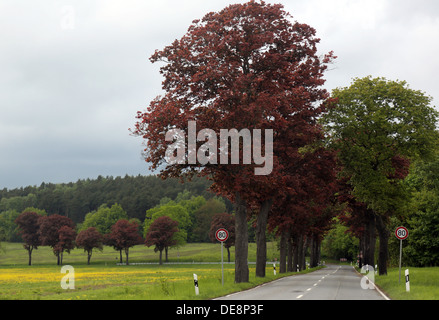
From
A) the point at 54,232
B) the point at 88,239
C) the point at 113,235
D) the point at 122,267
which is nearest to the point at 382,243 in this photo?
the point at 122,267

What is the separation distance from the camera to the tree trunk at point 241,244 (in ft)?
96.8

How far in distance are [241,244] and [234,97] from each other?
28.7 feet

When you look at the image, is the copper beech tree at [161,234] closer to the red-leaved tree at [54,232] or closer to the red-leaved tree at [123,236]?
the red-leaved tree at [123,236]

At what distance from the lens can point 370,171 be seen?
32250 mm

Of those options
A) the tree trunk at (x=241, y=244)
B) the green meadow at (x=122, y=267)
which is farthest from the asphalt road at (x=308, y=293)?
the tree trunk at (x=241, y=244)

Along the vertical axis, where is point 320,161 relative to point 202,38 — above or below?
below

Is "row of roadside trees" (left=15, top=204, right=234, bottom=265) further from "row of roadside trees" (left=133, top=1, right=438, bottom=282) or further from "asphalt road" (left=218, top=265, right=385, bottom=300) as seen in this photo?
"asphalt road" (left=218, top=265, right=385, bottom=300)

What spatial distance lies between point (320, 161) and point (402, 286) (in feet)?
38.7

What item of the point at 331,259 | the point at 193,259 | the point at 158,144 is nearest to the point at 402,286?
the point at 158,144

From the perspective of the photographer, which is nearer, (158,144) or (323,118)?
(158,144)

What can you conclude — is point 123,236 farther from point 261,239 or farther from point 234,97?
point 234,97

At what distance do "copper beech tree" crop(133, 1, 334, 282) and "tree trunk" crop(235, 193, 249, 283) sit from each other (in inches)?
1.6

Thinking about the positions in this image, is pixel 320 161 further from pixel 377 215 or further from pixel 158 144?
pixel 158 144
